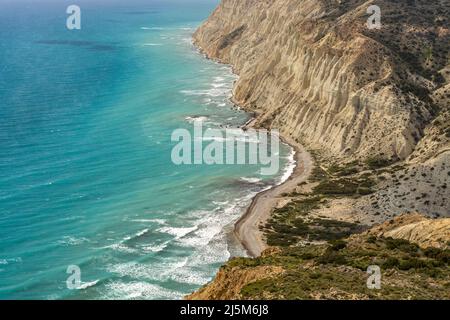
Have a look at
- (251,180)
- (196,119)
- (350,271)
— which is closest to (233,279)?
(350,271)

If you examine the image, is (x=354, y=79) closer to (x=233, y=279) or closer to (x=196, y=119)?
(x=196, y=119)

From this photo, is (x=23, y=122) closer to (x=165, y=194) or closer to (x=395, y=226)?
(x=165, y=194)

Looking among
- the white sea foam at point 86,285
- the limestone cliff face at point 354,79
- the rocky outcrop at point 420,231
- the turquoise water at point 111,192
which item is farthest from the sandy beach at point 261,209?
the white sea foam at point 86,285

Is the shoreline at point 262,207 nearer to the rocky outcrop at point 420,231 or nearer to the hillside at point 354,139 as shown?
the hillside at point 354,139

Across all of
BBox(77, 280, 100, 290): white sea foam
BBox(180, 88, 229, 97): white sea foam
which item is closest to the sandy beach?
BBox(77, 280, 100, 290): white sea foam

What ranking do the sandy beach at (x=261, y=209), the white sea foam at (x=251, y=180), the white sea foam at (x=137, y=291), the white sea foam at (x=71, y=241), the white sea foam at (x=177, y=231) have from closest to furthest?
the white sea foam at (x=137, y=291) < the white sea foam at (x=71, y=241) < the sandy beach at (x=261, y=209) < the white sea foam at (x=177, y=231) < the white sea foam at (x=251, y=180)
